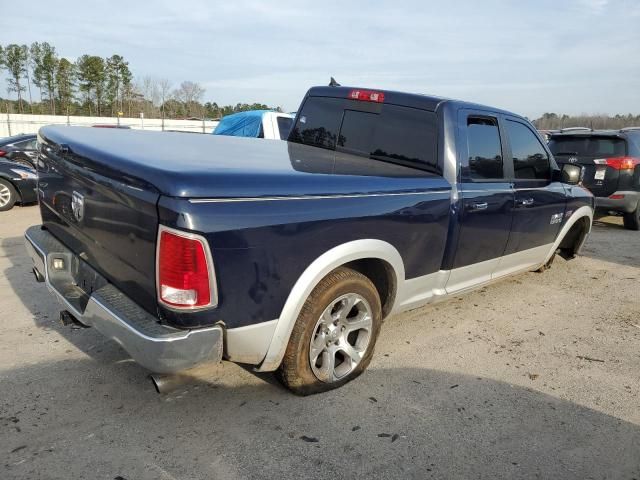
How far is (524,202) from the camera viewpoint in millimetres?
4305

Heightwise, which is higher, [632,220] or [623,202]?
[623,202]

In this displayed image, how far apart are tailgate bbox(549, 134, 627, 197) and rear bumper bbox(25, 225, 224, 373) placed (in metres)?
7.94

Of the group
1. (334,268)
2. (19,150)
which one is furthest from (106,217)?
(19,150)

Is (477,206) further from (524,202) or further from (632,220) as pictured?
(632,220)

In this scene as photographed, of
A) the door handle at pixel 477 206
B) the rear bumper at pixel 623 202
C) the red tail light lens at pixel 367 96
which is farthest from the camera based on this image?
the rear bumper at pixel 623 202

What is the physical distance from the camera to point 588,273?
6.12 meters

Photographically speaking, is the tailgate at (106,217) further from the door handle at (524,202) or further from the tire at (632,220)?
the tire at (632,220)

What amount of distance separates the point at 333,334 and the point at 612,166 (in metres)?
7.65

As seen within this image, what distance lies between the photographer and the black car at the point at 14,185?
898 cm

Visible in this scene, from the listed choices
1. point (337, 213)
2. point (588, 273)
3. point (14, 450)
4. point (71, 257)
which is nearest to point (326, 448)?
point (337, 213)

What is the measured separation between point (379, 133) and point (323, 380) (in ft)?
6.72

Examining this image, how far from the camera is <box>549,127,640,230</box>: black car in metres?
8.45

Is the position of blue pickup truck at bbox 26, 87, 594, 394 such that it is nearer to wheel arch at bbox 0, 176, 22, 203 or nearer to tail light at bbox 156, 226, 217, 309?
tail light at bbox 156, 226, 217, 309

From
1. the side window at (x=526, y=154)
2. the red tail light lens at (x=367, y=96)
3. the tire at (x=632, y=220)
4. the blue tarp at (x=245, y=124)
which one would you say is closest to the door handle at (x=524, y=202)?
the side window at (x=526, y=154)
